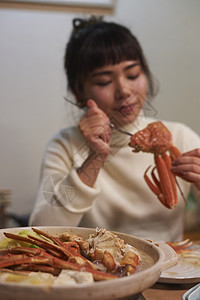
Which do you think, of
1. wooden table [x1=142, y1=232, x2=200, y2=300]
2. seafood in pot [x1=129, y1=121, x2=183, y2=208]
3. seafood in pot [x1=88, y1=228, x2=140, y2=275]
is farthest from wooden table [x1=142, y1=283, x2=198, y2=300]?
seafood in pot [x1=129, y1=121, x2=183, y2=208]

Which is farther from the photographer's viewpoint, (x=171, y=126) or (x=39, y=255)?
(x=171, y=126)

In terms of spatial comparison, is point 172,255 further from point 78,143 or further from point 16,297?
point 78,143

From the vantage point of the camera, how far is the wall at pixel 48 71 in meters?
2.44

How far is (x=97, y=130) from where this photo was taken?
102 centimetres

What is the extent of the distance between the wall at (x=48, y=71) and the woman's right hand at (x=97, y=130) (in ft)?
4.59

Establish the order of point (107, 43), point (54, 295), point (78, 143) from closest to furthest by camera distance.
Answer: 1. point (54, 295)
2. point (107, 43)
3. point (78, 143)

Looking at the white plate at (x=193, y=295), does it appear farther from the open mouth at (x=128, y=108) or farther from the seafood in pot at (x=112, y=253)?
the open mouth at (x=128, y=108)

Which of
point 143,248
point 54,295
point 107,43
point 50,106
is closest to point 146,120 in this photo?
point 107,43

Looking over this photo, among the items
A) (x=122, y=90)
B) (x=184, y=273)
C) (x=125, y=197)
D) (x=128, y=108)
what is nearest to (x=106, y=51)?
(x=122, y=90)

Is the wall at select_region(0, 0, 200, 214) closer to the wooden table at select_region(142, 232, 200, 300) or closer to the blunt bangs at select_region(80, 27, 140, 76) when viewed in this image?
the blunt bangs at select_region(80, 27, 140, 76)

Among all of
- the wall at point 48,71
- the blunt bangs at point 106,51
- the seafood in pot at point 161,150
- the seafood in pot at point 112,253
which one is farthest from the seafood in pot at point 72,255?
the wall at point 48,71

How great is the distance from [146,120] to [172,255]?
1.80 feet

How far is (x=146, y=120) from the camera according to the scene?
0.98m

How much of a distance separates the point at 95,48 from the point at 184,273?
810mm
